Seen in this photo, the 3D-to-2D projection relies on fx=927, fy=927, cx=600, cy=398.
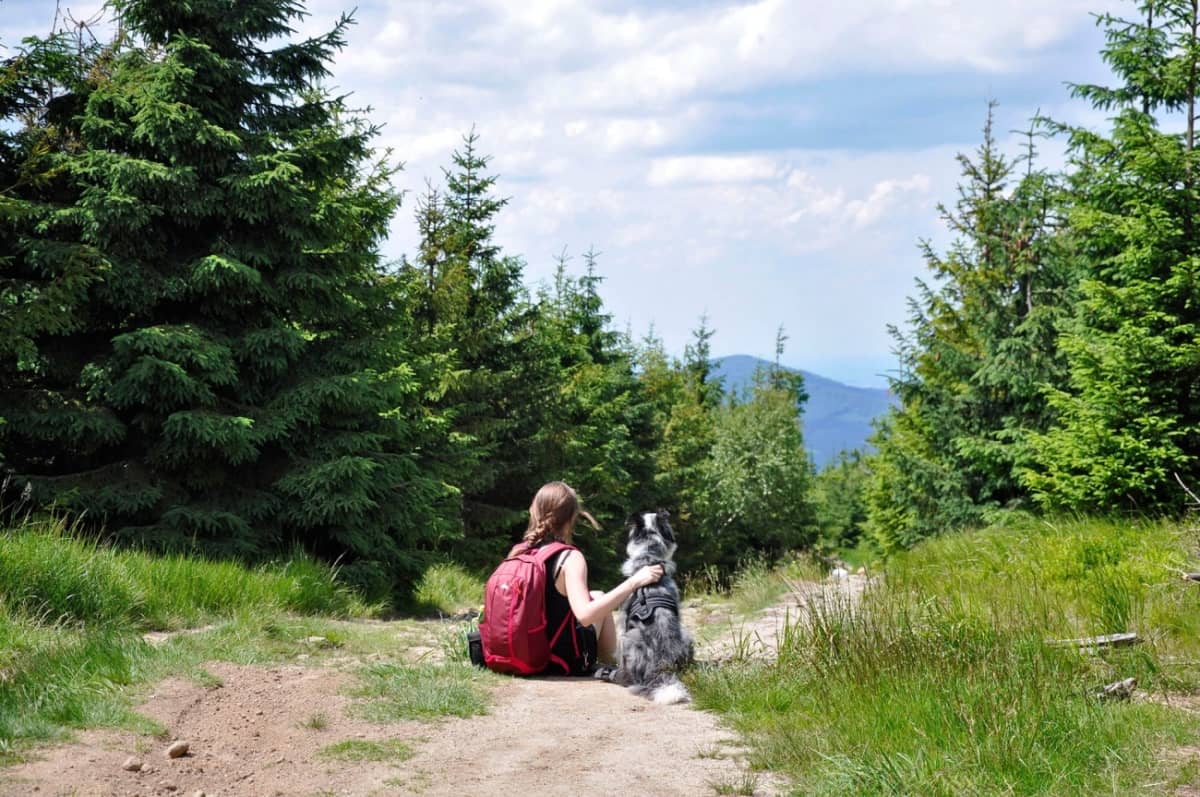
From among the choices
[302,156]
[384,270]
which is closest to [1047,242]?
[384,270]

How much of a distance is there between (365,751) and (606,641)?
104 inches

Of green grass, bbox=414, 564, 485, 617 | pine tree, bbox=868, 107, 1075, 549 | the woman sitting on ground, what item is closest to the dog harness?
the woman sitting on ground

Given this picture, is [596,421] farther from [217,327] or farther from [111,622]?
[111,622]

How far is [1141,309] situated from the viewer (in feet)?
40.9

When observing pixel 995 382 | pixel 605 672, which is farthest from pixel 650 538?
pixel 995 382

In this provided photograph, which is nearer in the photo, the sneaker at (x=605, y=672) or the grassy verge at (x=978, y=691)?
the grassy verge at (x=978, y=691)

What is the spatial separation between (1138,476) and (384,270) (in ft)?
40.1

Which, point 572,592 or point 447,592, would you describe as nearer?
point 572,592

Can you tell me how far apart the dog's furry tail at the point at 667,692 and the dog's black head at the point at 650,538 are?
3.20ft

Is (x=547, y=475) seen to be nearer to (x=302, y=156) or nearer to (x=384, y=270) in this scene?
(x=384, y=270)

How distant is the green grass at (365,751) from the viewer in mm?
4855

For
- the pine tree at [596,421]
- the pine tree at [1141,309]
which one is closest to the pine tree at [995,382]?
the pine tree at [1141,309]

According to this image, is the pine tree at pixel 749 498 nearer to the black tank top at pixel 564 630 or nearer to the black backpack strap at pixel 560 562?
the black tank top at pixel 564 630

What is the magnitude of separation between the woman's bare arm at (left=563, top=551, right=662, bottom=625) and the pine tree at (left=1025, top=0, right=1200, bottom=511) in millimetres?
8003
